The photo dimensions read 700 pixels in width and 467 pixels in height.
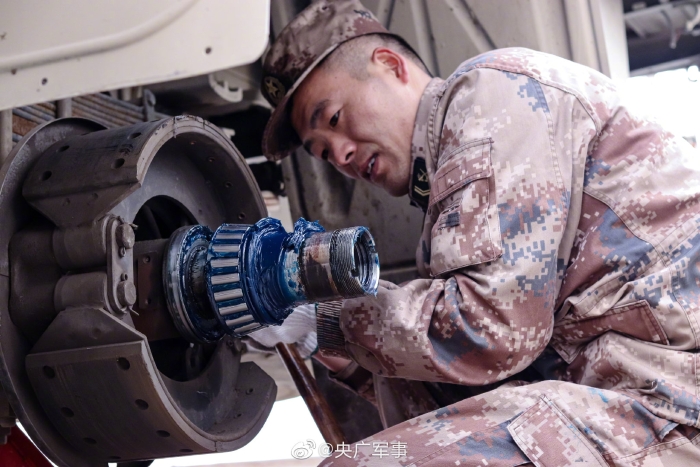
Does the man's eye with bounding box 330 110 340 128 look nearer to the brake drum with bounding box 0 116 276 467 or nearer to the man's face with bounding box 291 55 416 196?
the man's face with bounding box 291 55 416 196

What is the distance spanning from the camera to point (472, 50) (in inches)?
87.6

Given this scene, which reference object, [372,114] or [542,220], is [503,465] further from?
[372,114]

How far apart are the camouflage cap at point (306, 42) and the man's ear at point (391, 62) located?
0.08 metres

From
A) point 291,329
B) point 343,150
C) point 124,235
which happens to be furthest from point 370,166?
point 124,235

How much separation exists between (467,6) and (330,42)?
55cm

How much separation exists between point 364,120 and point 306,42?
269 millimetres

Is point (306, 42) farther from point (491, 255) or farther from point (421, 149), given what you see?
point (491, 255)

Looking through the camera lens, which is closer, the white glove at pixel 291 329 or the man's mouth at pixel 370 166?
the white glove at pixel 291 329

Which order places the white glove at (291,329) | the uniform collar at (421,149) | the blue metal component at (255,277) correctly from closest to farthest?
1. the blue metal component at (255,277)
2. the white glove at (291,329)
3. the uniform collar at (421,149)

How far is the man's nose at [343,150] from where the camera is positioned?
6.14 feet

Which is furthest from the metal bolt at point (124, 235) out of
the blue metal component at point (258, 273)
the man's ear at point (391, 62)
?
the man's ear at point (391, 62)

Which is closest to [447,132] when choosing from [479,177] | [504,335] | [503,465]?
[479,177]

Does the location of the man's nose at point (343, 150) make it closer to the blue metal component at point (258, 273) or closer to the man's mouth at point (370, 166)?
the man's mouth at point (370, 166)

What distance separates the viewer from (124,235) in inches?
48.9
